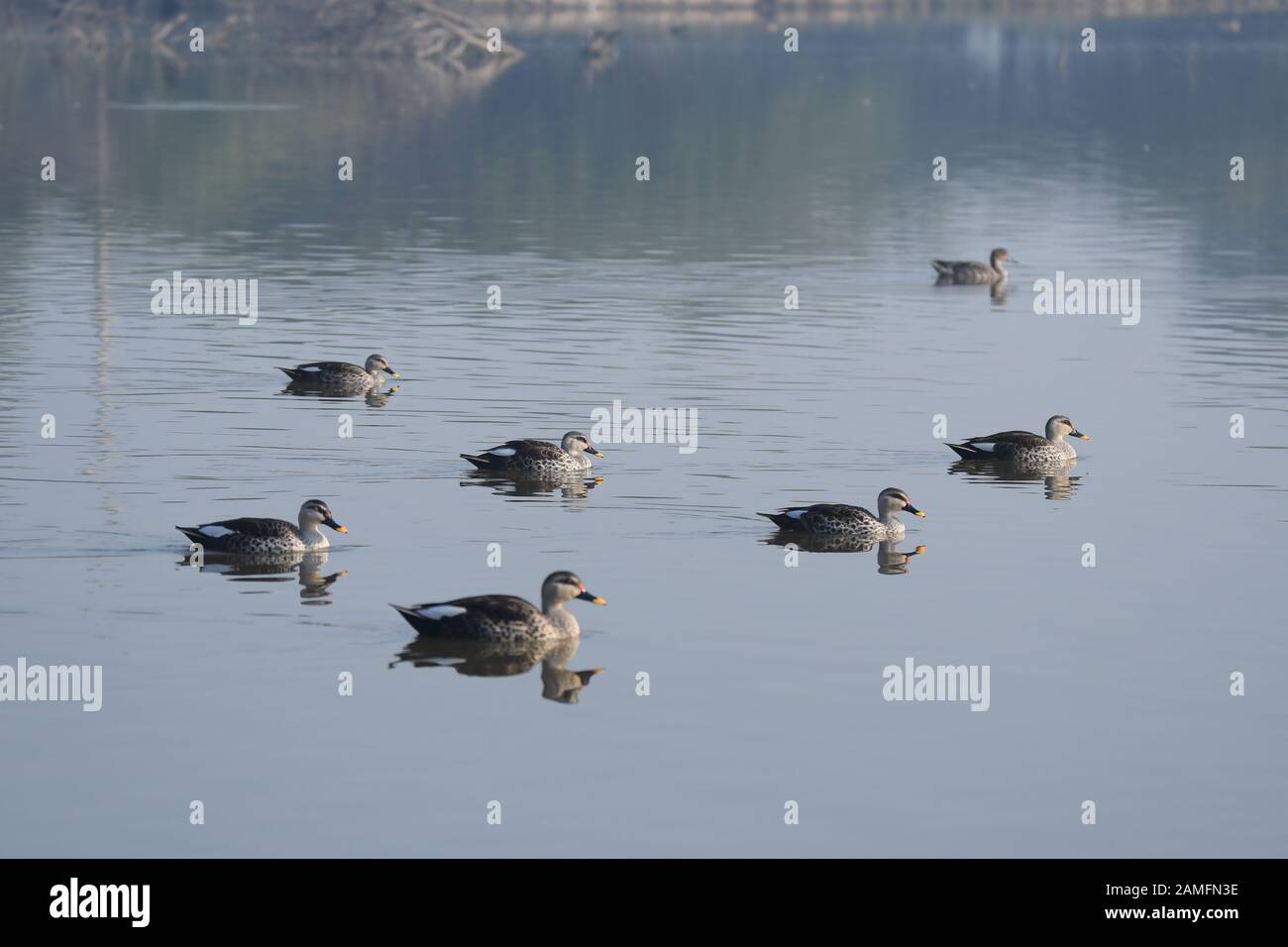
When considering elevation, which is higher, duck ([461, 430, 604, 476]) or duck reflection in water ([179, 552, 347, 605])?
duck ([461, 430, 604, 476])

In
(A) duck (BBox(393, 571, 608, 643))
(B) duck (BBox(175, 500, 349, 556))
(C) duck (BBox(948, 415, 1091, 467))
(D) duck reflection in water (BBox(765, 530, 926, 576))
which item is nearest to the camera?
(A) duck (BBox(393, 571, 608, 643))

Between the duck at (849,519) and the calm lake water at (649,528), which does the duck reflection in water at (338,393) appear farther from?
the duck at (849,519)

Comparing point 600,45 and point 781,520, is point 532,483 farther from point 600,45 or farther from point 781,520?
point 600,45

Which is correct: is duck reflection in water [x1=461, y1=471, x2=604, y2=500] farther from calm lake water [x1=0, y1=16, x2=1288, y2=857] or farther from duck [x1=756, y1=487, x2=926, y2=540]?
duck [x1=756, y1=487, x2=926, y2=540]

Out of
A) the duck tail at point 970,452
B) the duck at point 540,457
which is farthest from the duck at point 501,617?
the duck tail at point 970,452

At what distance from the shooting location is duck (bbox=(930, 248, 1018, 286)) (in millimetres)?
51344

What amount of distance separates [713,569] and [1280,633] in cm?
600

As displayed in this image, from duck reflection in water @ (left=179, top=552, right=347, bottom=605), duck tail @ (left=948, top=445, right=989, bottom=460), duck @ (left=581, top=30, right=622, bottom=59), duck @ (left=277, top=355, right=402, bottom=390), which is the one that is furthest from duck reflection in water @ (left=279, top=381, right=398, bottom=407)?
duck @ (left=581, top=30, right=622, bottom=59)

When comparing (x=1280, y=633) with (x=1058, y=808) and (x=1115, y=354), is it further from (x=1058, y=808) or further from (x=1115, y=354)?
(x=1115, y=354)

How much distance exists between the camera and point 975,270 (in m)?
51.3

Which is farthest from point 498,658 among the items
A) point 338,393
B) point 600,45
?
point 600,45

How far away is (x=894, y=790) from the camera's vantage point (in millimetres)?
17484

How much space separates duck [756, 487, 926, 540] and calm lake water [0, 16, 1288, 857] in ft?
1.01
